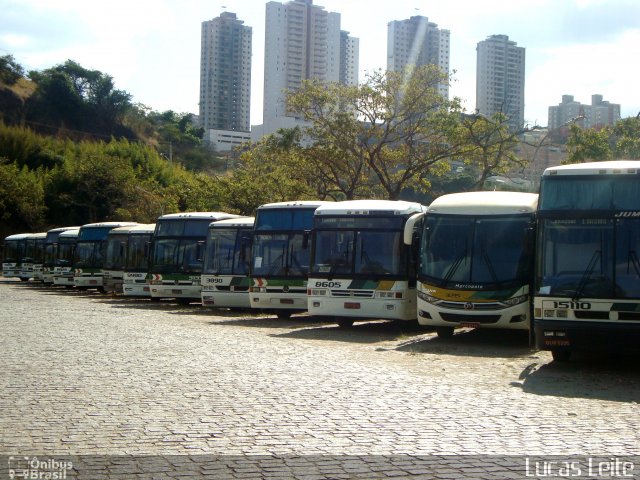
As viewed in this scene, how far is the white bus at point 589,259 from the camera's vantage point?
12352 mm

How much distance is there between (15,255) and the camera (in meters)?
53.3

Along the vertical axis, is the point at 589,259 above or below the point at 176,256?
above

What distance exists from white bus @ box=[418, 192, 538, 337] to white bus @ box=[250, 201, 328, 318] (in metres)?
5.64

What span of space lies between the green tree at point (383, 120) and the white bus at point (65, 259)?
46.4 ft

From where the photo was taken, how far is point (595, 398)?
1059 cm

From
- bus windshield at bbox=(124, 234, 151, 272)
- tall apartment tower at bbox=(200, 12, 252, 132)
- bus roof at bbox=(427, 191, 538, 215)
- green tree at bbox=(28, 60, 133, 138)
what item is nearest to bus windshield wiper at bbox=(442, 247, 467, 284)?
bus roof at bbox=(427, 191, 538, 215)

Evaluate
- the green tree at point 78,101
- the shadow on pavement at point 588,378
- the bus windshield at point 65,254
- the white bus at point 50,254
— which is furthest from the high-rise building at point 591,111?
the shadow on pavement at point 588,378

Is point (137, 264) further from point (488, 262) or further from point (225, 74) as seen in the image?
point (225, 74)

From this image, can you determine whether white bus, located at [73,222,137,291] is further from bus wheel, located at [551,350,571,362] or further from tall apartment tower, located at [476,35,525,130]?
tall apartment tower, located at [476,35,525,130]

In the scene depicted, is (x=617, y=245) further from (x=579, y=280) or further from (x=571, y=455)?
(x=571, y=455)

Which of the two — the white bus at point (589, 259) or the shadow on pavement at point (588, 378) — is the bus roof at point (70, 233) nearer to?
the shadow on pavement at point (588, 378)

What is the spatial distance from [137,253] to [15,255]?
76.7 feet

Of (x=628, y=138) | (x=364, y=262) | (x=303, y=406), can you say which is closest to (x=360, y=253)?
(x=364, y=262)

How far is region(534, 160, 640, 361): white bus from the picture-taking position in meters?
12.4
